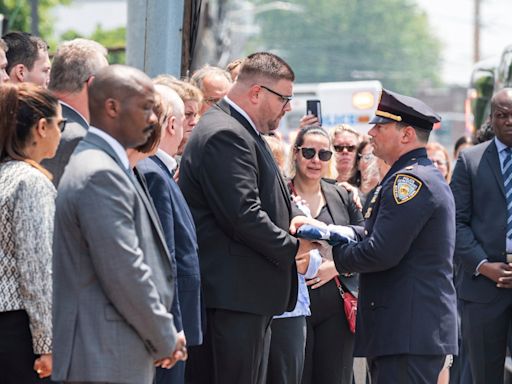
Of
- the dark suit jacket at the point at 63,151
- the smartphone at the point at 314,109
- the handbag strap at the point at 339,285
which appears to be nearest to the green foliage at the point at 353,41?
the smartphone at the point at 314,109

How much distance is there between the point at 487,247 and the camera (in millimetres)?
7824

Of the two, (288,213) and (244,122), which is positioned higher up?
(244,122)

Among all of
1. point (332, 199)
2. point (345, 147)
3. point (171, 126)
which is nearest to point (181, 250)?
point (171, 126)

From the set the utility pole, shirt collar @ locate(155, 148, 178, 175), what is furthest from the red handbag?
the utility pole

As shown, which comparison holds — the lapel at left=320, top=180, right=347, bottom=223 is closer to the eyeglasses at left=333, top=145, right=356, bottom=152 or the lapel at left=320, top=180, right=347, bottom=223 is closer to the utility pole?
the eyeglasses at left=333, top=145, right=356, bottom=152

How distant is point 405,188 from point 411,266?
0.44 metres

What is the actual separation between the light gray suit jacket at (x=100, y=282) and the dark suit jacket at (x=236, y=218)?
1541 mm

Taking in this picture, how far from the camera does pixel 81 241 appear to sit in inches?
173

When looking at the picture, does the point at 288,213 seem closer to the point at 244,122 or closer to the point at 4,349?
the point at 244,122

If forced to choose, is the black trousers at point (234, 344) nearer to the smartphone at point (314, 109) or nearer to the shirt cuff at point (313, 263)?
the shirt cuff at point (313, 263)

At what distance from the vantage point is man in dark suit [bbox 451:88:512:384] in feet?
25.5

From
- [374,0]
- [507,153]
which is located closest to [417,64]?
[374,0]

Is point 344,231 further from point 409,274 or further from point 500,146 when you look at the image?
point 500,146

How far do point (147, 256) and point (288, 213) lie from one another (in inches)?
76.7
